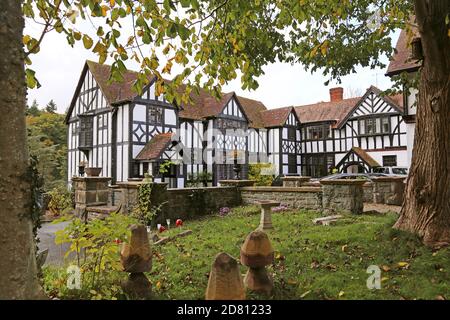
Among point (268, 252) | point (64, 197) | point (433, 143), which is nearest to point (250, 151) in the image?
point (64, 197)

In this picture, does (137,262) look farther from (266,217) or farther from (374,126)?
(374,126)

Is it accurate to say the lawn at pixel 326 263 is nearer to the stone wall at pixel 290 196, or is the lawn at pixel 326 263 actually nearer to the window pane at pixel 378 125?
the stone wall at pixel 290 196

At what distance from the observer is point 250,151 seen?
1118 inches

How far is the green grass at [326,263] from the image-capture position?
3.77m

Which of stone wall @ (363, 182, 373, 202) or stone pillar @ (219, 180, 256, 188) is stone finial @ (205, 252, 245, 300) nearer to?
stone pillar @ (219, 180, 256, 188)

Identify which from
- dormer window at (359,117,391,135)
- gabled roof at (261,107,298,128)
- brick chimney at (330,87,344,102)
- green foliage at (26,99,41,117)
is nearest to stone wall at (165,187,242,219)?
gabled roof at (261,107,298,128)

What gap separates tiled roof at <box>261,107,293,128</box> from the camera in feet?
96.2

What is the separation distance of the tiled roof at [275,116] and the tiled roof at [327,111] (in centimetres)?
218

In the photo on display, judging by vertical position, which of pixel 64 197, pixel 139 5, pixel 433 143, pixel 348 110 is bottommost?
pixel 64 197

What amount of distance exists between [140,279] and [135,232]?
0.50 m

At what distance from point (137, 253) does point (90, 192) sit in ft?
30.0

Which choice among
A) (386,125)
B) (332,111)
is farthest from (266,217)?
(332,111)

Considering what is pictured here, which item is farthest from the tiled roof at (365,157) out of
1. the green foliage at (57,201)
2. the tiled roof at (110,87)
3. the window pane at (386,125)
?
the green foliage at (57,201)
